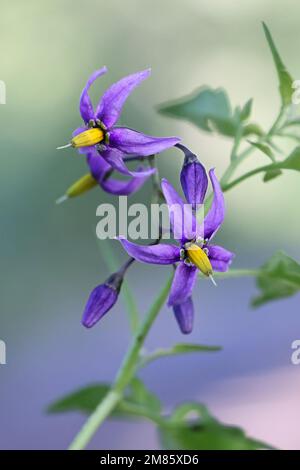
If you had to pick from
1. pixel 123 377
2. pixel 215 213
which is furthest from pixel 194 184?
pixel 123 377

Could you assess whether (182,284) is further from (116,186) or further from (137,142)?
(116,186)

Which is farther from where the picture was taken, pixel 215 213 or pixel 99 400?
pixel 99 400

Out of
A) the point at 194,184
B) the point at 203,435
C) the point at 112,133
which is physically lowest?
the point at 203,435

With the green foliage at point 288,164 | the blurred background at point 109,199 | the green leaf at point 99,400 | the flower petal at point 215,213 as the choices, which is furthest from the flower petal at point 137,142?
the blurred background at point 109,199

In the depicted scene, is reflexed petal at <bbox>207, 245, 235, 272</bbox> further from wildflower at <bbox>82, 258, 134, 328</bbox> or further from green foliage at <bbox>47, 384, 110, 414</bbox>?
green foliage at <bbox>47, 384, 110, 414</bbox>

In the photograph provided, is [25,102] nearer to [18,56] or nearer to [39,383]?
Answer: [18,56]

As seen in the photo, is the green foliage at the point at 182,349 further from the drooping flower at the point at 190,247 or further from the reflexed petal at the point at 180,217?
the reflexed petal at the point at 180,217

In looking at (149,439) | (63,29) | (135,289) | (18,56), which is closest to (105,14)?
(63,29)
